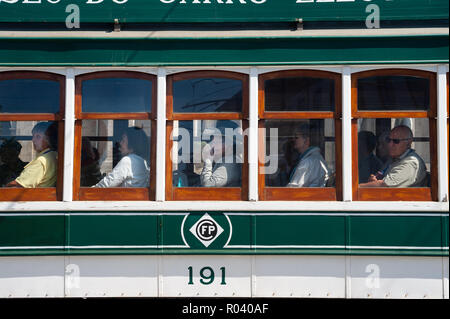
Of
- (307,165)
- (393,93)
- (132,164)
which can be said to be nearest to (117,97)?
(132,164)

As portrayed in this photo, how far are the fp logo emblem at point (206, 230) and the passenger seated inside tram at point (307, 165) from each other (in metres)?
0.64

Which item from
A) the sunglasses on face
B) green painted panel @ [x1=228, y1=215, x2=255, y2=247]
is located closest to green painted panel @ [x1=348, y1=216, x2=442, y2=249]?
the sunglasses on face

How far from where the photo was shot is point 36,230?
3934 millimetres

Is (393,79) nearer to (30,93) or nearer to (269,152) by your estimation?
(269,152)

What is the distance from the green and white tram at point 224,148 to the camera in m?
3.90

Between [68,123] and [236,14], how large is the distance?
1.62 metres

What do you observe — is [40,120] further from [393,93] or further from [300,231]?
[393,93]

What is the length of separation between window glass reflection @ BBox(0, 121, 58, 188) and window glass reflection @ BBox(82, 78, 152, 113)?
362 millimetres

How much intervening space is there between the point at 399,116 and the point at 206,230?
5.87 ft

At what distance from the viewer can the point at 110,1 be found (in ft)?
13.2

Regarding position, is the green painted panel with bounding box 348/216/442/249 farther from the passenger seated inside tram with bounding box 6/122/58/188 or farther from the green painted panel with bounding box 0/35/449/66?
the passenger seated inside tram with bounding box 6/122/58/188
